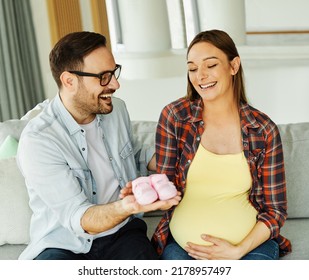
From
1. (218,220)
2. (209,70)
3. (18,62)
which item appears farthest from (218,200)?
(18,62)

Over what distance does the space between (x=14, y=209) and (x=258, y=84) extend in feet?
12.0

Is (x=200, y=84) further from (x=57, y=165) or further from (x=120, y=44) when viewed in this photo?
(x=120, y=44)

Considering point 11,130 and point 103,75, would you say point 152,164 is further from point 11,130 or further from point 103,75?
point 11,130

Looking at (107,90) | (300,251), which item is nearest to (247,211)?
(300,251)

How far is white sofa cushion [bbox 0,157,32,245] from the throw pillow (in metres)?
0.16

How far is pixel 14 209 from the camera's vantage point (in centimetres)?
224

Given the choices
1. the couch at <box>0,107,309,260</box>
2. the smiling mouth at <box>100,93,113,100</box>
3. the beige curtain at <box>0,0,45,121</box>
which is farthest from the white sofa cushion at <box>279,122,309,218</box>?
the beige curtain at <box>0,0,45,121</box>

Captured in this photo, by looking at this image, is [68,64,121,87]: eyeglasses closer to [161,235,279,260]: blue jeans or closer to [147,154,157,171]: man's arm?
[147,154,157,171]: man's arm

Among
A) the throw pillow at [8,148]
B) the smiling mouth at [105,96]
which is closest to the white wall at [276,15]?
the throw pillow at [8,148]

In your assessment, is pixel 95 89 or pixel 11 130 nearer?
pixel 95 89

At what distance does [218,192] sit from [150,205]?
Result: 30 centimetres

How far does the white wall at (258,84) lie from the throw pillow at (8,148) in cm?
282

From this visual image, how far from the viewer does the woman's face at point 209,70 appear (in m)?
1.95

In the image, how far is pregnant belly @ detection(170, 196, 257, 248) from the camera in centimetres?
191
